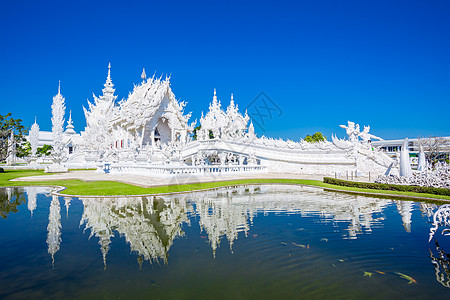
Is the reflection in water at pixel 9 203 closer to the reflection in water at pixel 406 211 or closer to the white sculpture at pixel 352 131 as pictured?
the reflection in water at pixel 406 211

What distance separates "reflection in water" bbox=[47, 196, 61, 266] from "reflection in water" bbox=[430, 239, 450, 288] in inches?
279

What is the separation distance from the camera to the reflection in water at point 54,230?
19.5 ft

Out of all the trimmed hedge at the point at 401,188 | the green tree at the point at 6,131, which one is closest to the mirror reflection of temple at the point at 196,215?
the trimmed hedge at the point at 401,188

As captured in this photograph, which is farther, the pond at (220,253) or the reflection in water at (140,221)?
the reflection in water at (140,221)

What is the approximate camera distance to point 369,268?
16.4 ft

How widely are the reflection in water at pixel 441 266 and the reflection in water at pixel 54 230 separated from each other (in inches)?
279

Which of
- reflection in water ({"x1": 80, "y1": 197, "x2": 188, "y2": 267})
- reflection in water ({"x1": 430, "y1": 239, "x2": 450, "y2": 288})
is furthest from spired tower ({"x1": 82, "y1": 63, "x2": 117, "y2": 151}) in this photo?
reflection in water ({"x1": 430, "y1": 239, "x2": 450, "y2": 288})

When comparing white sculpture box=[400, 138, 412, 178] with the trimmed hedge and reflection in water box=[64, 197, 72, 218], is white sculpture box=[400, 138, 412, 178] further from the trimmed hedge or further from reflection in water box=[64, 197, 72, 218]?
reflection in water box=[64, 197, 72, 218]

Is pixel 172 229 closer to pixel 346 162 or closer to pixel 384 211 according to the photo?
pixel 384 211

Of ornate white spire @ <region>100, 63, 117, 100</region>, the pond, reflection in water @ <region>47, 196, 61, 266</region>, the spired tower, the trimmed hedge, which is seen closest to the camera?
the pond

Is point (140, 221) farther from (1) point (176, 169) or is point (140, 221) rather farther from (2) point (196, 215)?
(1) point (176, 169)

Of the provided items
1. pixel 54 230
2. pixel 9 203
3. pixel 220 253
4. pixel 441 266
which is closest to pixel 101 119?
pixel 9 203

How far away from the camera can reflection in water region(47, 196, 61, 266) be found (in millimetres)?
5934

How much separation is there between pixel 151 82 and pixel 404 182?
3374 cm
